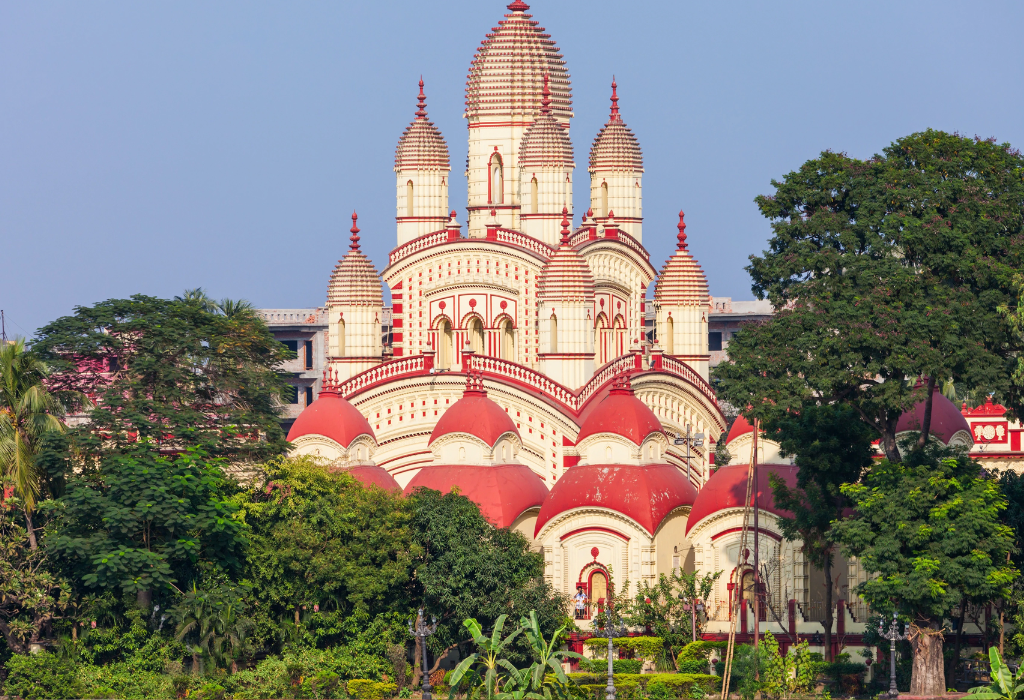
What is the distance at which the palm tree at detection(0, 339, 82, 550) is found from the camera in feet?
153

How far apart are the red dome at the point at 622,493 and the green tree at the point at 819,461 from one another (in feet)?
15.5

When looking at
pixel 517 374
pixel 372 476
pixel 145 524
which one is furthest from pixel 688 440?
pixel 145 524

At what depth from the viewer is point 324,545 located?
4809 centimetres

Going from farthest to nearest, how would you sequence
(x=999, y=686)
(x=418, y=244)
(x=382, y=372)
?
(x=418, y=244) → (x=382, y=372) → (x=999, y=686)

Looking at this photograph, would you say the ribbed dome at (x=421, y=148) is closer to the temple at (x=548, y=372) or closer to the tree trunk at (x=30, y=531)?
the temple at (x=548, y=372)

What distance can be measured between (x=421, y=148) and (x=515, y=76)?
3824 millimetres

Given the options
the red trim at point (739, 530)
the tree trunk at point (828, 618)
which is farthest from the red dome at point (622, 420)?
the tree trunk at point (828, 618)

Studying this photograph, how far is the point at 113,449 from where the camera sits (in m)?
47.9

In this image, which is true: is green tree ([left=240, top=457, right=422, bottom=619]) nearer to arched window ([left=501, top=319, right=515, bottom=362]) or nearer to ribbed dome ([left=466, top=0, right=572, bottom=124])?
arched window ([left=501, top=319, right=515, bottom=362])

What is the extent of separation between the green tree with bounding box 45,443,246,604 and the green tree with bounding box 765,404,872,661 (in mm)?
12813

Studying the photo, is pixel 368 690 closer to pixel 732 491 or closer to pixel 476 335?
pixel 732 491

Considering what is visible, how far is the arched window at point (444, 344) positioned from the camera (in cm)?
6353

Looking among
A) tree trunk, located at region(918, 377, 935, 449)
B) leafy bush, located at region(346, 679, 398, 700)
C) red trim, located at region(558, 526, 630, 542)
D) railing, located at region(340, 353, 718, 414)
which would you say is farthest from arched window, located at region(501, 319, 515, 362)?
tree trunk, located at region(918, 377, 935, 449)

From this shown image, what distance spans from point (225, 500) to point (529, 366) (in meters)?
16.1
